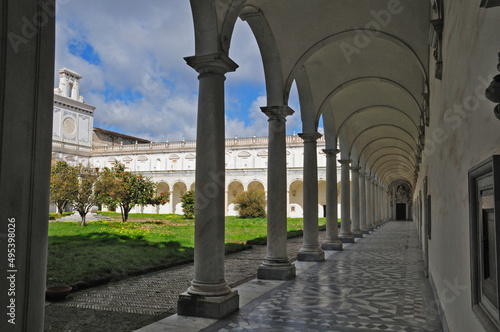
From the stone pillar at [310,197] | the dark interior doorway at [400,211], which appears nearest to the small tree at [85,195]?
the stone pillar at [310,197]

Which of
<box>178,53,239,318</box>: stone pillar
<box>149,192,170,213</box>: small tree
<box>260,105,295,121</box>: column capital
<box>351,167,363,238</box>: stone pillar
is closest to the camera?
<box>178,53,239,318</box>: stone pillar

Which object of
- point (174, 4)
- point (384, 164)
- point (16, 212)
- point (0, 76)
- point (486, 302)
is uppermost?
point (174, 4)

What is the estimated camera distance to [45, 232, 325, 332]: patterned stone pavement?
5.72m

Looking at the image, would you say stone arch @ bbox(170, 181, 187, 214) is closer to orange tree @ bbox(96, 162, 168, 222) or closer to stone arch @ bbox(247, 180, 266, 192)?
stone arch @ bbox(247, 180, 266, 192)

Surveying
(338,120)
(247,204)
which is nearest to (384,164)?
(247,204)

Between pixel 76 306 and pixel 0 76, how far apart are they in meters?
5.23

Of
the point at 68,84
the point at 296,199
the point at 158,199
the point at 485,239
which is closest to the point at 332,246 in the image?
the point at 485,239

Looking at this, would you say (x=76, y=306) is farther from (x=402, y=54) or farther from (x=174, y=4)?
(x=402, y=54)

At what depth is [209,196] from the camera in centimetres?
591

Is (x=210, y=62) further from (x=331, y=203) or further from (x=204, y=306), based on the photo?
(x=331, y=203)

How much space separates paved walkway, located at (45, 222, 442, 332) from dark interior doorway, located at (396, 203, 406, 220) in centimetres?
4481

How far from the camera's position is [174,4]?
12.1m

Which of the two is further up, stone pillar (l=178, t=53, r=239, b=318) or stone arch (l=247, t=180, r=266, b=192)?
stone arch (l=247, t=180, r=266, b=192)

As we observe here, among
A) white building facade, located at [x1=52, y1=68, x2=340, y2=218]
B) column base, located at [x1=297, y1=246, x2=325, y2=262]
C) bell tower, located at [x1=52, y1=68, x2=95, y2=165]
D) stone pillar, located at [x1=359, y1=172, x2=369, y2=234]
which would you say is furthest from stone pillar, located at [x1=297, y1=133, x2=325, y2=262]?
bell tower, located at [x1=52, y1=68, x2=95, y2=165]
